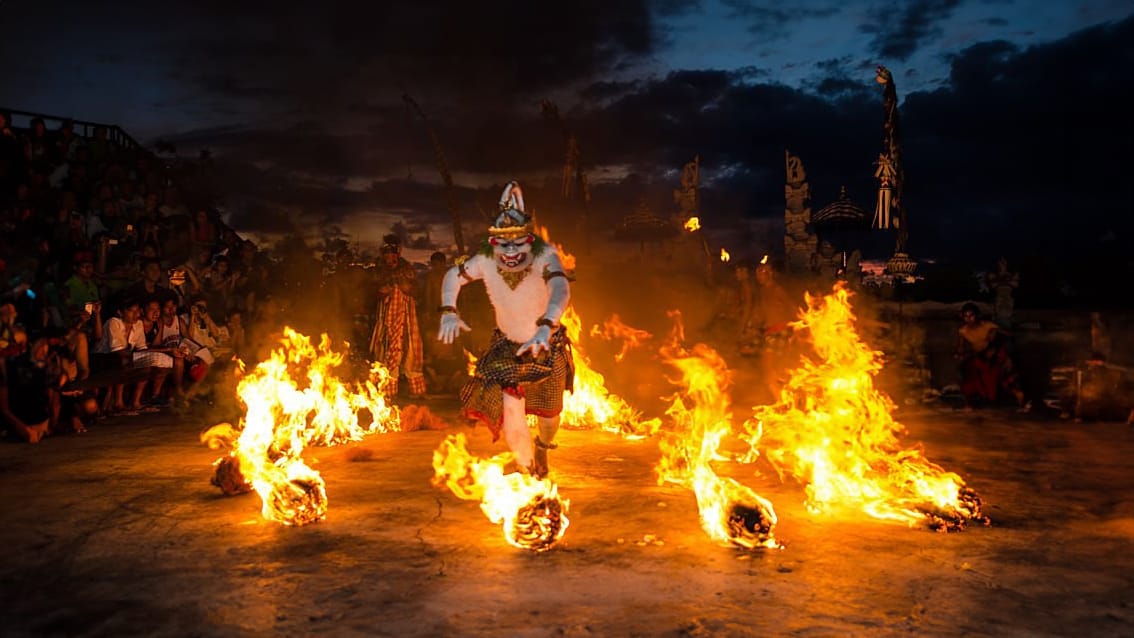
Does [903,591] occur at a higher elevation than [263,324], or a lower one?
lower

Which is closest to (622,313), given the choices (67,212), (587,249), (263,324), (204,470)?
(587,249)

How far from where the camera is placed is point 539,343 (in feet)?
18.4

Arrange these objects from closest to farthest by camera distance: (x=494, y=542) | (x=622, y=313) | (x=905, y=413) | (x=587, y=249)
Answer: (x=494, y=542) < (x=905, y=413) < (x=622, y=313) < (x=587, y=249)

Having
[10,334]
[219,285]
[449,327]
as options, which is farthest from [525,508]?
[219,285]

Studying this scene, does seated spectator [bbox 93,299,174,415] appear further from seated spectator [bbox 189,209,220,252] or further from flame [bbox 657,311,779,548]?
flame [bbox 657,311,779,548]

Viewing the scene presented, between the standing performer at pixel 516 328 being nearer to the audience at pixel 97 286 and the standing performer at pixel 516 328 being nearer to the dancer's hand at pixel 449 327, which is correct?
the dancer's hand at pixel 449 327

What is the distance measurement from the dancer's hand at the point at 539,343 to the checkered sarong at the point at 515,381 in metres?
0.19

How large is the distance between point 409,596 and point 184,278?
10260 millimetres

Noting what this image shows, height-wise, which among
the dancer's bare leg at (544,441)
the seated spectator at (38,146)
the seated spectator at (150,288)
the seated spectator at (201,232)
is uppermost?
the seated spectator at (38,146)

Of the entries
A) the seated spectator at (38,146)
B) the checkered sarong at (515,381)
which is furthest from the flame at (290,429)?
the seated spectator at (38,146)

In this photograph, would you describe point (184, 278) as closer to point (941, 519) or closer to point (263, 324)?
point (263, 324)

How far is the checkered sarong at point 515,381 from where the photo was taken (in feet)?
19.3

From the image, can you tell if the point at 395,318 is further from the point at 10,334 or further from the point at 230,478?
the point at 230,478

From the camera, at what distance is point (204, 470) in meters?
6.98
